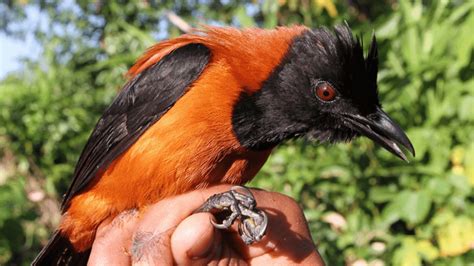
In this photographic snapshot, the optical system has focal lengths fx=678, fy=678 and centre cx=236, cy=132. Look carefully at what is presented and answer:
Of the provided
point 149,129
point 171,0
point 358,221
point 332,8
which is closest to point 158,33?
point 171,0

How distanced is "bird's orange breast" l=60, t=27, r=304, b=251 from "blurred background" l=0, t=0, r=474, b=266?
1.27 metres

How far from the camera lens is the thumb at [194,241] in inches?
81.1

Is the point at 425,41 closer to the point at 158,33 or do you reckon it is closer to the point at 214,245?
the point at 214,245

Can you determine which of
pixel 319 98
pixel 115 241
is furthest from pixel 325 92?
pixel 115 241

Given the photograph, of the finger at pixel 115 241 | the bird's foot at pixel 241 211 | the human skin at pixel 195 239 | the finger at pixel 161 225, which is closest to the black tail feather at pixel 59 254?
the finger at pixel 115 241

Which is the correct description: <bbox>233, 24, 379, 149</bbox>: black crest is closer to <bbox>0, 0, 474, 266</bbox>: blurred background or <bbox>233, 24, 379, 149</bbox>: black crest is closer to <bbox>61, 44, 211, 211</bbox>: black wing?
<bbox>61, 44, 211, 211</bbox>: black wing

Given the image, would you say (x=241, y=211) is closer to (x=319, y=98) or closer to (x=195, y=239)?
(x=195, y=239)

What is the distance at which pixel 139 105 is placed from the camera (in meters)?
2.67

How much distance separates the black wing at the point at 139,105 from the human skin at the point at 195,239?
29cm

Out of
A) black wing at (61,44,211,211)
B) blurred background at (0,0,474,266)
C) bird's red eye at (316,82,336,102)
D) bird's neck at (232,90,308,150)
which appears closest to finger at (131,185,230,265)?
bird's neck at (232,90,308,150)

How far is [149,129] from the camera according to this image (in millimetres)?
2500

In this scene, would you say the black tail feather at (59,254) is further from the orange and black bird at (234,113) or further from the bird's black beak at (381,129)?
the bird's black beak at (381,129)

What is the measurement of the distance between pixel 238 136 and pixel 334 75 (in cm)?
40

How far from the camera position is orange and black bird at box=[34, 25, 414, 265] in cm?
238
